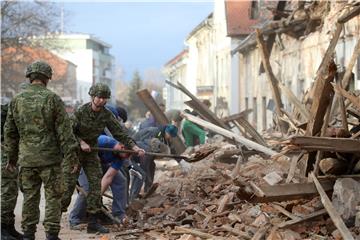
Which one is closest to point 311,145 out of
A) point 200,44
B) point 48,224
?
point 48,224

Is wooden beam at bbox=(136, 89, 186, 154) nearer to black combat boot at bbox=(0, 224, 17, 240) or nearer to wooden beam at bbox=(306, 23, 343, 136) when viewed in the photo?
black combat boot at bbox=(0, 224, 17, 240)

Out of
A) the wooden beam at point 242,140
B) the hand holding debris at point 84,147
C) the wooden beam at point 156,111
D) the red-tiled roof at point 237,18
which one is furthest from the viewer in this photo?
the red-tiled roof at point 237,18

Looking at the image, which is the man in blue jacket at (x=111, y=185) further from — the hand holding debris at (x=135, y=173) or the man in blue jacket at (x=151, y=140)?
the man in blue jacket at (x=151, y=140)

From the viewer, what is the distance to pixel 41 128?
314 inches

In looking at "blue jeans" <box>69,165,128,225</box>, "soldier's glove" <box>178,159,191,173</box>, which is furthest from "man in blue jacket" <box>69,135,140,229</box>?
"soldier's glove" <box>178,159,191,173</box>

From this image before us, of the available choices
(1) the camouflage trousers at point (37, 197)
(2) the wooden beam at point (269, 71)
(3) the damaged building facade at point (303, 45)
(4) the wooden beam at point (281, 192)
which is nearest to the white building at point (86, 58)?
(3) the damaged building facade at point (303, 45)

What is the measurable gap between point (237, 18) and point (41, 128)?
119 feet

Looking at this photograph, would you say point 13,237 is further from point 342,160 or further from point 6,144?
point 342,160

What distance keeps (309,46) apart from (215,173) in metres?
11.7

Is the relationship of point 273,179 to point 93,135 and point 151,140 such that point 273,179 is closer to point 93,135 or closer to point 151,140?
point 93,135

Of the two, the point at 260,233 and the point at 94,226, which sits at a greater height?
the point at 260,233

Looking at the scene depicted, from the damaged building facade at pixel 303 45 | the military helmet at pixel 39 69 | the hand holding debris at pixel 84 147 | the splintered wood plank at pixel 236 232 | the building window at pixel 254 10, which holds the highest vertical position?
the building window at pixel 254 10

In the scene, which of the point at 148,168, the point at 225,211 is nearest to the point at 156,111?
the point at 148,168

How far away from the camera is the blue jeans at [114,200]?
33.0 ft
